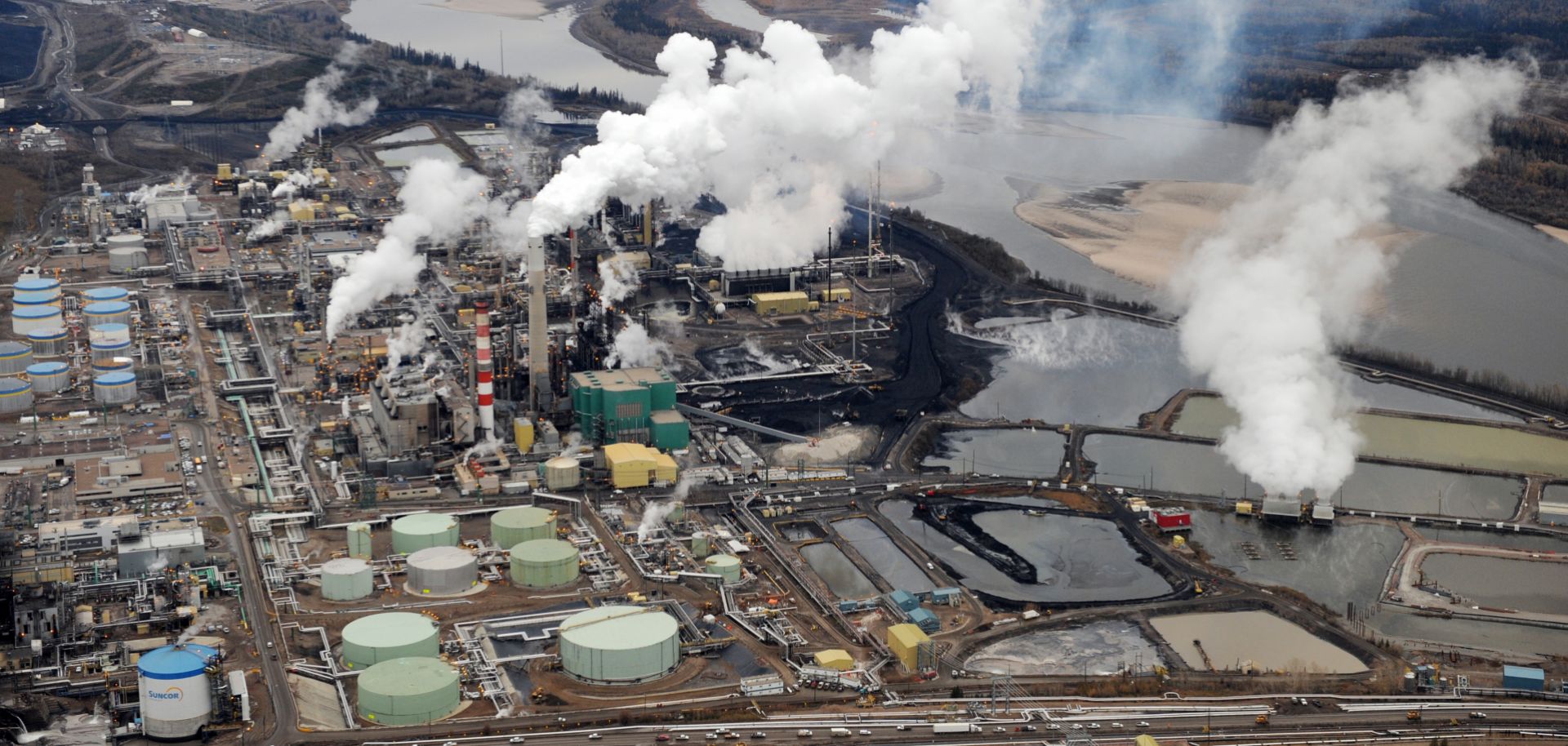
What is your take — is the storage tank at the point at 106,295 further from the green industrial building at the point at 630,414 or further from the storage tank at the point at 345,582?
the storage tank at the point at 345,582

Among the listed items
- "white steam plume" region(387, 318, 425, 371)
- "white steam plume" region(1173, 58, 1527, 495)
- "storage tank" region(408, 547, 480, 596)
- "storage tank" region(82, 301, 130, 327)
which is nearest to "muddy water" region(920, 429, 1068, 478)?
"white steam plume" region(1173, 58, 1527, 495)

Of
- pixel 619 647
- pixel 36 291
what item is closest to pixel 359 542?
pixel 619 647

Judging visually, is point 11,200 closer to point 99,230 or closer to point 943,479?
point 99,230

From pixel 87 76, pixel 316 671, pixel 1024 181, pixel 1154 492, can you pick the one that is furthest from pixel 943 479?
pixel 87 76

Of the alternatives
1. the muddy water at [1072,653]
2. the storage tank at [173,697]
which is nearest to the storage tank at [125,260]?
the storage tank at [173,697]

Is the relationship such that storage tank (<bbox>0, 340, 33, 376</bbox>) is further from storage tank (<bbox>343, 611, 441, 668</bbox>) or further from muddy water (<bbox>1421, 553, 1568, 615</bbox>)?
muddy water (<bbox>1421, 553, 1568, 615</bbox>)

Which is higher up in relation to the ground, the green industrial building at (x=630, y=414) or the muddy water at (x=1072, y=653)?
the green industrial building at (x=630, y=414)
